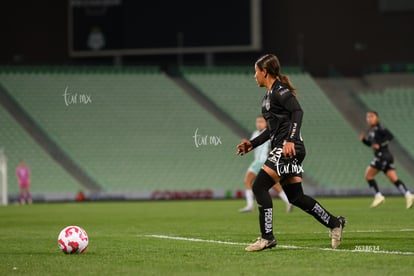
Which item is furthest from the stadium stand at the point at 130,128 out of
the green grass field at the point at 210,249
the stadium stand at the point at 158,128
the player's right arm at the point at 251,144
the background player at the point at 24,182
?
the player's right arm at the point at 251,144

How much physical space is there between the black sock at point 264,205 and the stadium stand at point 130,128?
26.0m

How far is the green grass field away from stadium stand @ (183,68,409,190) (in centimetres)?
1954

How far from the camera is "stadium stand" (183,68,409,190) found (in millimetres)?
39156

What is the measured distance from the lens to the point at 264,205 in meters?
11.4

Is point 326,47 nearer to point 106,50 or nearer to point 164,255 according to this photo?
point 106,50

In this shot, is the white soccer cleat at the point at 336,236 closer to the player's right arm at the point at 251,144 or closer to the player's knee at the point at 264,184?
the player's knee at the point at 264,184

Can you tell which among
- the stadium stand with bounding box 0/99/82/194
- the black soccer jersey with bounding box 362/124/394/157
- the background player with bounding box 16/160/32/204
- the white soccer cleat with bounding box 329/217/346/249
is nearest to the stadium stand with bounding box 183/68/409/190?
the stadium stand with bounding box 0/99/82/194

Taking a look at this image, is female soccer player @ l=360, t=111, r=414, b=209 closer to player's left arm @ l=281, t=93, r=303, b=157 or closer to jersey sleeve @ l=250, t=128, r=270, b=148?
jersey sleeve @ l=250, t=128, r=270, b=148

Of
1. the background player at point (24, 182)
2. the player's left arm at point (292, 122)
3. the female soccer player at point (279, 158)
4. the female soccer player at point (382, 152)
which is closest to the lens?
the player's left arm at point (292, 122)

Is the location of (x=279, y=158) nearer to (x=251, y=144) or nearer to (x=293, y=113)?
(x=293, y=113)

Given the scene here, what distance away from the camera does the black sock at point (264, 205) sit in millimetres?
11445

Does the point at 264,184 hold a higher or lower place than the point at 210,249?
higher

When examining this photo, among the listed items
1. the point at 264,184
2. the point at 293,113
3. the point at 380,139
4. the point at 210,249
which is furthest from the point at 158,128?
the point at 293,113

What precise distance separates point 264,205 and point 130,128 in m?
29.0
